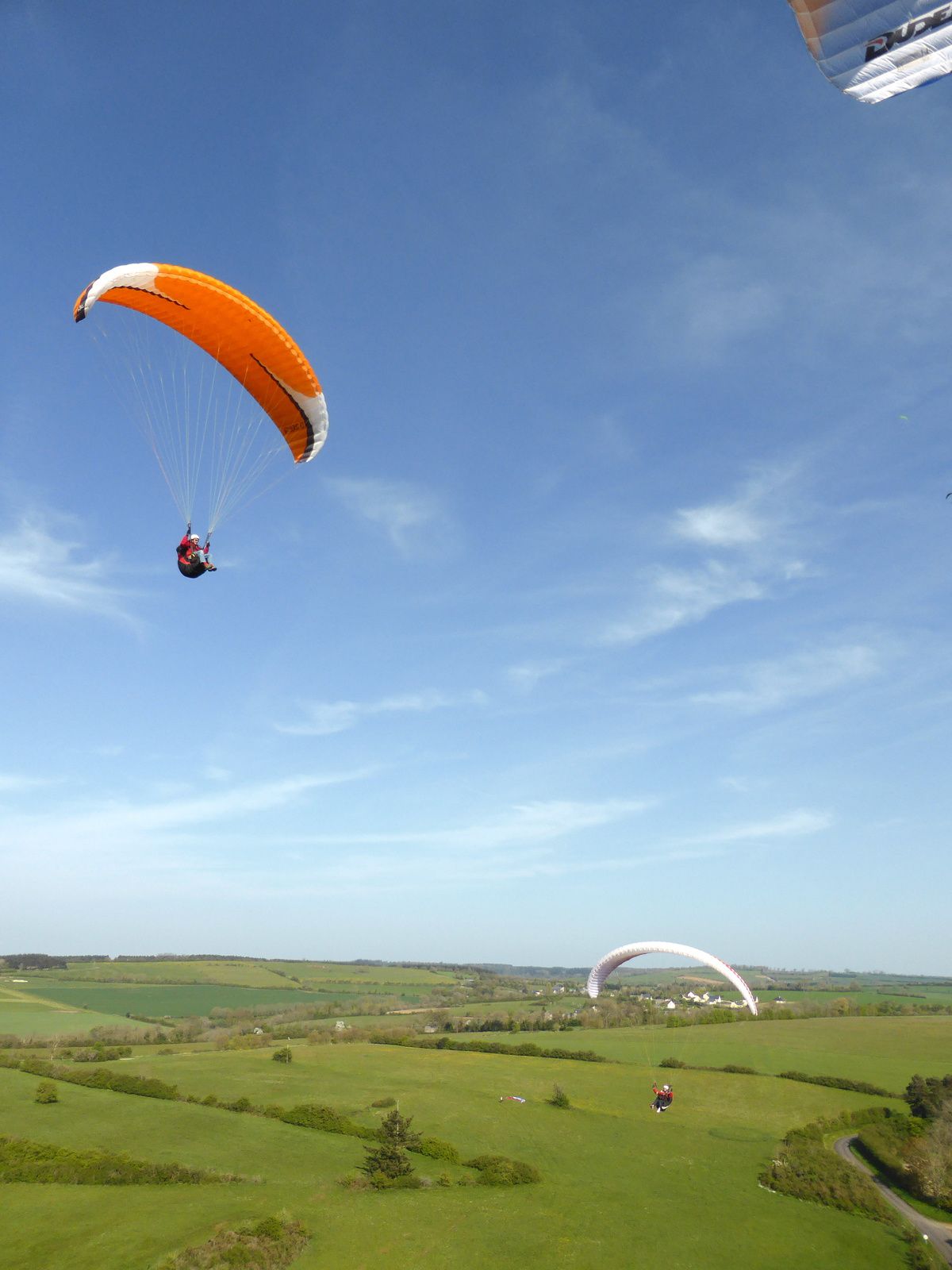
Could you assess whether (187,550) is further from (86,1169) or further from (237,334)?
(86,1169)

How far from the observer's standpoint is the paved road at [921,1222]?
85.8ft

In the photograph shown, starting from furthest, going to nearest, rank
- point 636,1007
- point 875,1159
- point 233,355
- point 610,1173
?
point 636,1007
point 875,1159
point 610,1173
point 233,355

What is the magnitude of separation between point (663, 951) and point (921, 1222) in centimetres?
3014

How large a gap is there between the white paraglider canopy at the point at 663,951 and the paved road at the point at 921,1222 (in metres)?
19.2

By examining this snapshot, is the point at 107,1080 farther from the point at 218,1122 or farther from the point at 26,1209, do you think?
Answer: the point at 26,1209

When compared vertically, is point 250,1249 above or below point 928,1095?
above

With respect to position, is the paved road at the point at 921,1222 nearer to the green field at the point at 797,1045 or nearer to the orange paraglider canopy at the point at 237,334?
the green field at the point at 797,1045

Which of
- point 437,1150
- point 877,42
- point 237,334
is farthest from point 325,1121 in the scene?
point 877,42

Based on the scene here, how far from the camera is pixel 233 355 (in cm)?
2180

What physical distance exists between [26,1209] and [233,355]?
32.5m

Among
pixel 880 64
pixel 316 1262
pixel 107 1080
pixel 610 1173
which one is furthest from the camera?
pixel 107 1080

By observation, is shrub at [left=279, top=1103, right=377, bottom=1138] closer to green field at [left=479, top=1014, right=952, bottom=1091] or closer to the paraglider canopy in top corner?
green field at [left=479, top=1014, right=952, bottom=1091]

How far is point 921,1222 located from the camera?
93.5 ft

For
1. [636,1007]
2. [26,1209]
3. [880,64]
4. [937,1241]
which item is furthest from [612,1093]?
[880,64]
